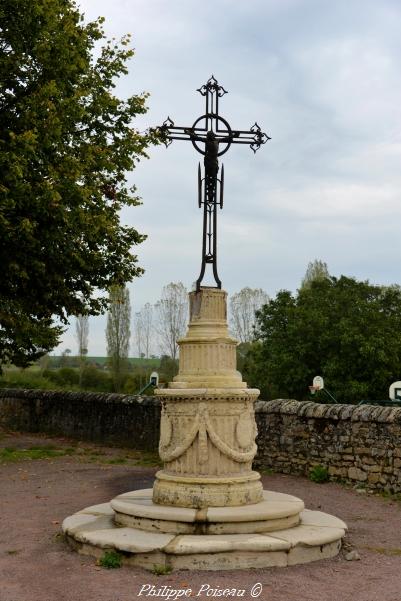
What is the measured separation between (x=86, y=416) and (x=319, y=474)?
27.9 feet

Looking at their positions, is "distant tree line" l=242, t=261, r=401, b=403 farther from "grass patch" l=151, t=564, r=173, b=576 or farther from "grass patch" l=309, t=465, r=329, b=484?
"grass patch" l=151, t=564, r=173, b=576

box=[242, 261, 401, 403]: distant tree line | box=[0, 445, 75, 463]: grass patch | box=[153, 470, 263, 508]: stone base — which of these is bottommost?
box=[0, 445, 75, 463]: grass patch

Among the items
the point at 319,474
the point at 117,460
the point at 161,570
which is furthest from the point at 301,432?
the point at 161,570

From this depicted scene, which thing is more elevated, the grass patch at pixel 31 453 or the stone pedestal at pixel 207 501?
the stone pedestal at pixel 207 501

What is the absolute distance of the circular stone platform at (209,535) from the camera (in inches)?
220

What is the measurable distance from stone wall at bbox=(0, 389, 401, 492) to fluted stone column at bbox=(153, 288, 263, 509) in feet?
13.4

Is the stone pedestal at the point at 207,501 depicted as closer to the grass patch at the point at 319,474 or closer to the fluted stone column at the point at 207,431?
the fluted stone column at the point at 207,431

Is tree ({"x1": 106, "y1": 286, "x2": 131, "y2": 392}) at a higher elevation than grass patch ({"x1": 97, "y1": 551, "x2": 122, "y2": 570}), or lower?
higher

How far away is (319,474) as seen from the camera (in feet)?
36.2

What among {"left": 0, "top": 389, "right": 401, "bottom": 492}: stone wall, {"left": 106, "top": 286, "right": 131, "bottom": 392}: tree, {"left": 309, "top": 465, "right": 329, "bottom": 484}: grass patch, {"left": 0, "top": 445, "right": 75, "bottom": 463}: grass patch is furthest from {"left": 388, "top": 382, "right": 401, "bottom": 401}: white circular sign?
{"left": 106, "top": 286, "right": 131, "bottom": 392}: tree

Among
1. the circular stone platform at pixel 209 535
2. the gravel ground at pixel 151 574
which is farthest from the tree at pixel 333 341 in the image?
the circular stone platform at pixel 209 535

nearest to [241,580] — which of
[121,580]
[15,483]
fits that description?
[121,580]

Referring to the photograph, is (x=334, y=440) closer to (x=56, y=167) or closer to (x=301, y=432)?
(x=301, y=432)

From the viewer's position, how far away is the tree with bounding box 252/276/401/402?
2892 cm
